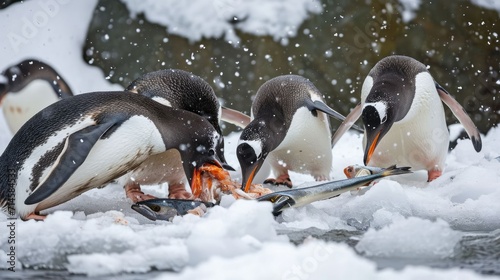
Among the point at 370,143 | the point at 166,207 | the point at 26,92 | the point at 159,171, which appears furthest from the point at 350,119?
the point at 26,92

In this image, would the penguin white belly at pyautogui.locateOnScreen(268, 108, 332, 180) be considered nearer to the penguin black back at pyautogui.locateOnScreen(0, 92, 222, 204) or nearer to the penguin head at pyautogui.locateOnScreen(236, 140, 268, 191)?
the penguin head at pyautogui.locateOnScreen(236, 140, 268, 191)

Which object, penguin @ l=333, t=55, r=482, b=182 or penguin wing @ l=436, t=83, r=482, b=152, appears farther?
penguin wing @ l=436, t=83, r=482, b=152

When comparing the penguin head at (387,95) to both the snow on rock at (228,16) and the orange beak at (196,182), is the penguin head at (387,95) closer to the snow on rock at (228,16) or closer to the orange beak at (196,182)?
the orange beak at (196,182)

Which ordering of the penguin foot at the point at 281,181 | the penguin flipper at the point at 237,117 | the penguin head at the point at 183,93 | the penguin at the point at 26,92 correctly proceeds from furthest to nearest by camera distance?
the penguin at the point at 26,92 → the penguin flipper at the point at 237,117 → the penguin foot at the point at 281,181 → the penguin head at the point at 183,93

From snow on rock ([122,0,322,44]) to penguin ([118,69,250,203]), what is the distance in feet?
7.81

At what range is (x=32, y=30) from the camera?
6.01m

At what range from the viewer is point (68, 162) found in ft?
8.20

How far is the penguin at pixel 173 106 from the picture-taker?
3146 millimetres

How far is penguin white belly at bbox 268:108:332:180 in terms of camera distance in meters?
3.63

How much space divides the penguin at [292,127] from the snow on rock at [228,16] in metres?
2.07

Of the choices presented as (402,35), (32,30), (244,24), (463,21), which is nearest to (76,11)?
(32,30)

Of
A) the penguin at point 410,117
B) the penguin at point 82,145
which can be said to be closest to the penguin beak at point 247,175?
the penguin at point 82,145

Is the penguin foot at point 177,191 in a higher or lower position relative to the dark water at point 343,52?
lower

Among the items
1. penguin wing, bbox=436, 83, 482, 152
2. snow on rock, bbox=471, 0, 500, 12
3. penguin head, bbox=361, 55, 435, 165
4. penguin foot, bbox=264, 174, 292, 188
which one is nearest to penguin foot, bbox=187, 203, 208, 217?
penguin head, bbox=361, 55, 435, 165
